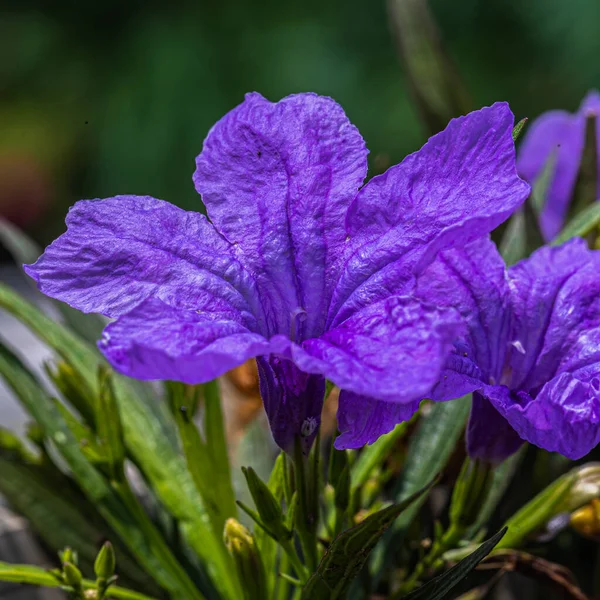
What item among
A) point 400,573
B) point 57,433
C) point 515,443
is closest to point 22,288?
point 57,433

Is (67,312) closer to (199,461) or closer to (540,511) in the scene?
(199,461)

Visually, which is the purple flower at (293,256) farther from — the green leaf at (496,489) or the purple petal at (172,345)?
the green leaf at (496,489)

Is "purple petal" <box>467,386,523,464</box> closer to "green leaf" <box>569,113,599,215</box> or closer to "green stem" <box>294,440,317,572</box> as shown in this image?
"green stem" <box>294,440,317,572</box>

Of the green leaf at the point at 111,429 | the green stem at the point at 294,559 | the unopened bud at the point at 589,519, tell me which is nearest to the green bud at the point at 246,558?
the green stem at the point at 294,559

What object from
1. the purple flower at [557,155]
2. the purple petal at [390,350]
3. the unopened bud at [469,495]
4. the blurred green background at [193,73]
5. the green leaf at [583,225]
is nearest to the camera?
the purple petal at [390,350]

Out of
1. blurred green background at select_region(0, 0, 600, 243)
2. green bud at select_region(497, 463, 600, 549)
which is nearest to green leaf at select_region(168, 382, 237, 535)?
green bud at select_region(497, 463, 600, 549)

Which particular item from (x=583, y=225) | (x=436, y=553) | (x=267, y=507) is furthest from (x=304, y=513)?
(x=583, y=225)

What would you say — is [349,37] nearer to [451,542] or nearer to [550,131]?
[550,131]
